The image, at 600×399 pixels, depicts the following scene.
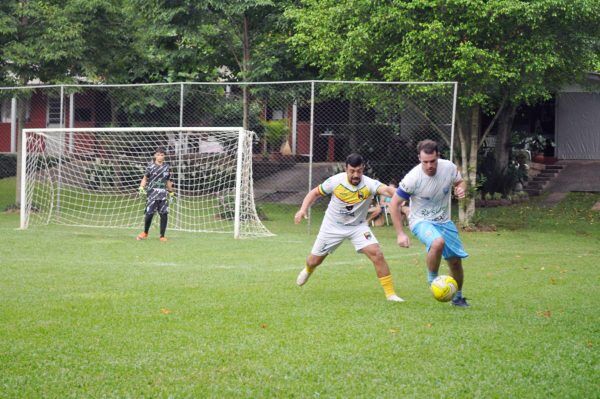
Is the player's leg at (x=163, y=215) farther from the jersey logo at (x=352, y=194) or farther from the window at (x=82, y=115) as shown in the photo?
the window at (x=82, y=115)

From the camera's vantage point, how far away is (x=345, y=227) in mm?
10164

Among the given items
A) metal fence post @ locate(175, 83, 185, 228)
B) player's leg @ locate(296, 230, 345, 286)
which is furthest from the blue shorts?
metal fence post @ locate(175, 83, 185, 228)

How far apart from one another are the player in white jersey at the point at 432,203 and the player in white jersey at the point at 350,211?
0.49m

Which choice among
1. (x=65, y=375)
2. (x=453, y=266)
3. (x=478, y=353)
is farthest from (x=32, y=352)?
(x=453, y=266)

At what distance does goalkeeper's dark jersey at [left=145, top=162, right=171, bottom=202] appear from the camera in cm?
1708

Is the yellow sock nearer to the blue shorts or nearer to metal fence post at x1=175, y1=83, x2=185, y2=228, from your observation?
the blue shorts

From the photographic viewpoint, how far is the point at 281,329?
7.77m

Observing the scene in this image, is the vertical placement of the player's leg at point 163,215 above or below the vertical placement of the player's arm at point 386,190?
below

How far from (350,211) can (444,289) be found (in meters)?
1.70

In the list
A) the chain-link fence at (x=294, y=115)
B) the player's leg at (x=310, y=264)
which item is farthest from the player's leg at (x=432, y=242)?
the chain-link fence at (x=294, y=115)

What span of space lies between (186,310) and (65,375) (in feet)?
8.82

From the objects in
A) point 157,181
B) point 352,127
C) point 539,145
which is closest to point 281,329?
point 157,181

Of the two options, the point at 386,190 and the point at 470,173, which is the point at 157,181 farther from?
the point at 386,190

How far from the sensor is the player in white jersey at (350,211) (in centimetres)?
991
